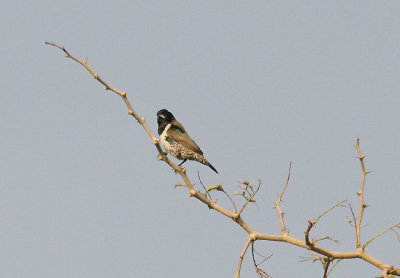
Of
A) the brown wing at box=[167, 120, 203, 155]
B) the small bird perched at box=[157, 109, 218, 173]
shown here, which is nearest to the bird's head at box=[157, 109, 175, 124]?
the small bird perched at box=[157, 109, 218, 173]

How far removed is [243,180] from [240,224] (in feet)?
2.62

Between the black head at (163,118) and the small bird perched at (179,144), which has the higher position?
the black head at (163,118)

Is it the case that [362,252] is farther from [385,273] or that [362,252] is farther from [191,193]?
[191,193]

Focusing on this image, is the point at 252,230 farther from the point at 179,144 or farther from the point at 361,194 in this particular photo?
the point at 179,144

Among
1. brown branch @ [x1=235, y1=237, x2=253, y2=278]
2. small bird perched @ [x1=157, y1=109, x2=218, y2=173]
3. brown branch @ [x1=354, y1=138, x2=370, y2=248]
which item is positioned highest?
small bird perched @ [x1=157, y1=109, x2=218, y2=173]

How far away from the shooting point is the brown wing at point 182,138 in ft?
42.6

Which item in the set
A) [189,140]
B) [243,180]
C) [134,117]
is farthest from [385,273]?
[189,140]

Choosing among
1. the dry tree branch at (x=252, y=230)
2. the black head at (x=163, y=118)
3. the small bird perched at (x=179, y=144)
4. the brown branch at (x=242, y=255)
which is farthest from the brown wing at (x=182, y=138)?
the brown branch at (x=242, y=255)

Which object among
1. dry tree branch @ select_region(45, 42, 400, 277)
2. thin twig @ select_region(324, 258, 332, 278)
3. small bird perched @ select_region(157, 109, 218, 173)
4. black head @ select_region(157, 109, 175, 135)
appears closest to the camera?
dry tree branch @ select_region(45, 42, 400, 277)

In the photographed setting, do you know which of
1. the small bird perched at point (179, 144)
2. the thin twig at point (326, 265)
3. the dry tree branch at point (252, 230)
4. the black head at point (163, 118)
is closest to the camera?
the dry tree branch at point (252, 230)

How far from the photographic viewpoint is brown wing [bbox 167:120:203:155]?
1298cm

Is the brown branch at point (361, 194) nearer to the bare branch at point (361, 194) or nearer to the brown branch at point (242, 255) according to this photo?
the bare branch at point (361, 194)

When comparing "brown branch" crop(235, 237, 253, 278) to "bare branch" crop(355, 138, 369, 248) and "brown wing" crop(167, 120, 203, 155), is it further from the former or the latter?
"brown wing" crop(167, 120, 203, 155)

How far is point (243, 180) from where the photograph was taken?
23.1 ft
